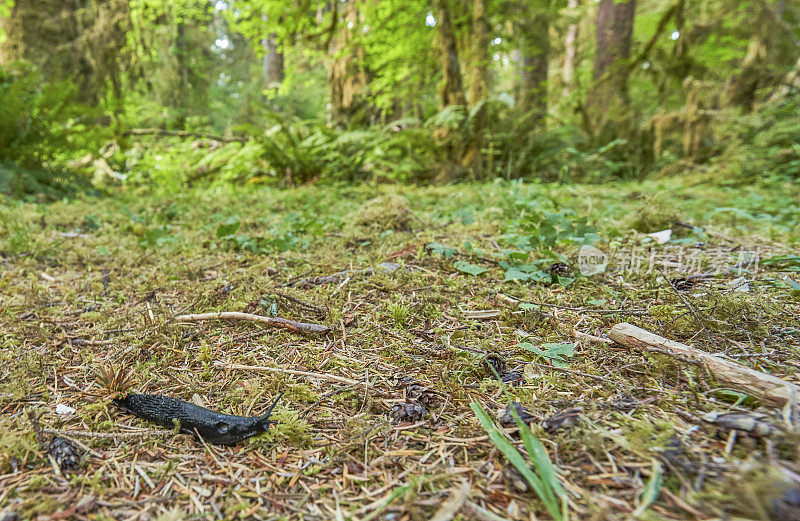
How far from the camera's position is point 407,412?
120 centimetres

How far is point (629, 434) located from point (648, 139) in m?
6.99

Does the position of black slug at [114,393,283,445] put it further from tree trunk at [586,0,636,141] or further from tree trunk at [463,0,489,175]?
tree trunk at [586,0,636,141]

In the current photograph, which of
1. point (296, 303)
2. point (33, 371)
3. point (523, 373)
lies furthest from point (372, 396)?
point (33, 371)

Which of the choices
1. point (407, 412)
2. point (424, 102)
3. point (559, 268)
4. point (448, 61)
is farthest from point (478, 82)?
point (407, 412)

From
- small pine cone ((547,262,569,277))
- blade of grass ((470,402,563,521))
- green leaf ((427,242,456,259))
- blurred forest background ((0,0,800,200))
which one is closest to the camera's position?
blade of grass ((470,402,563,521))

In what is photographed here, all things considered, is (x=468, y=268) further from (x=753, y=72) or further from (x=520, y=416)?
(x=753, y=72)

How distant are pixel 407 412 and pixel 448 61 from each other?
219 inches

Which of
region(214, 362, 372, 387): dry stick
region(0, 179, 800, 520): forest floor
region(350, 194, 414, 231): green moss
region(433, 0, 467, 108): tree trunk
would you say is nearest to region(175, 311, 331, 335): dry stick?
region(0, 179, 800, 520): forest floor

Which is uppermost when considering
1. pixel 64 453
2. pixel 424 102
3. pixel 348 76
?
pixel 348 76

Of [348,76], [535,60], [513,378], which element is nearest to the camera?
[513,378]

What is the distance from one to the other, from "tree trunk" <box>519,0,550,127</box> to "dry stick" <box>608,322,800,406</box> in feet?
16.9

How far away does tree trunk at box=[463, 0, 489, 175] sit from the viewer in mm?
5613

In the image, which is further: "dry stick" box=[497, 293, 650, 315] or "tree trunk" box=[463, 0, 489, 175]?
"tree trunk" box=[463, 0, 489, 175]

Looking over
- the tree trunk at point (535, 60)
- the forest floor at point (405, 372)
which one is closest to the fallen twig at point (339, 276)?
the forest floor at point (405, 372)
